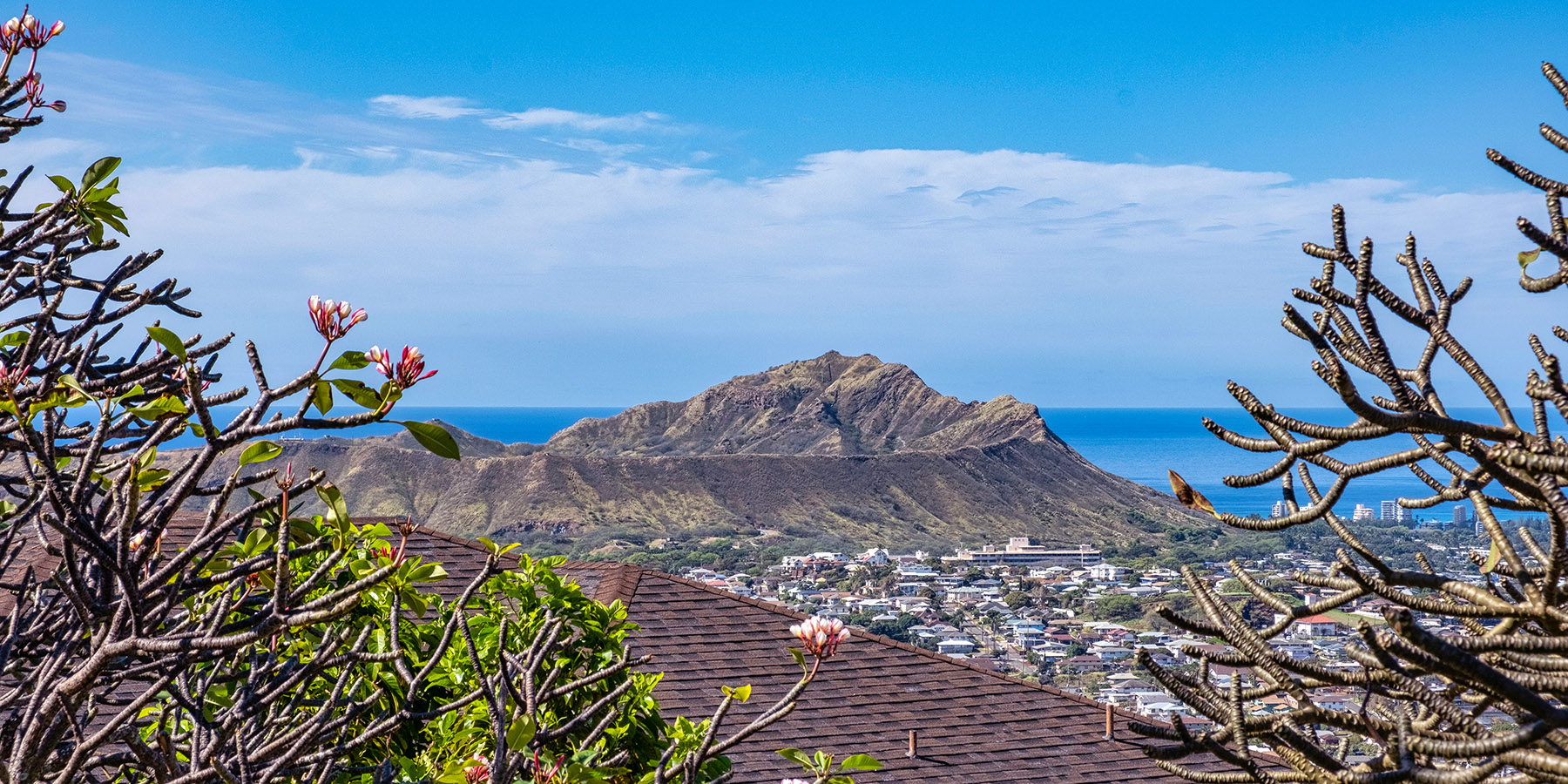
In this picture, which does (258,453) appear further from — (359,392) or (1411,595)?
(1411,595)

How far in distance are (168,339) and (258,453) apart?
11.2 inches

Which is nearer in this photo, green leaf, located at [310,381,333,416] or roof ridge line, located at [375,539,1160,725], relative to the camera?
green leaf, located at [310,381,333,416]

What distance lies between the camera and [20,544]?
265cm

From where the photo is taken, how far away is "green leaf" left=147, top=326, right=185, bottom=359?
6.36 ft

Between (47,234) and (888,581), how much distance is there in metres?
28.0

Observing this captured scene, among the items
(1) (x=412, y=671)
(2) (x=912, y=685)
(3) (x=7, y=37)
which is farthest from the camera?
(2) (x=912, y=685)

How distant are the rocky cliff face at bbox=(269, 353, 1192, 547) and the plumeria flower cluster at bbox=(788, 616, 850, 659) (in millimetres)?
30304

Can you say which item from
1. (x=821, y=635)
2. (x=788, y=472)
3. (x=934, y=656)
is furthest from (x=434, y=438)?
(x=788, y=472)

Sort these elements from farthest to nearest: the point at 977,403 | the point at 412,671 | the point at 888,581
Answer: the point at 977,403 < the point at 888,581 < the point at 412,671

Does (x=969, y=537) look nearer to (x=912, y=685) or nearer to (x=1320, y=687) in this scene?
(x=912, y=685)

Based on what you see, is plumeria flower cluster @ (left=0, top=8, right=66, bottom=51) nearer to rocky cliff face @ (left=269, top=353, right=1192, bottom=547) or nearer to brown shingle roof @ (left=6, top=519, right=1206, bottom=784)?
brown shingle roof @ (left=6, top=519, right=1206, bottom=784)

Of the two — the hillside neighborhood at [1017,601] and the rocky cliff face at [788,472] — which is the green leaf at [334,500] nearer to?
the hillside neighborhood at [1017,601]

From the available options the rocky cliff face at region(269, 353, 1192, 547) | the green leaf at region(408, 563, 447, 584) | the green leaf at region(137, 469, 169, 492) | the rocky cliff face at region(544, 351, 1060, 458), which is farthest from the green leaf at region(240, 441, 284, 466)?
the rocky cliff face at region(544, 351, 1060, 458)

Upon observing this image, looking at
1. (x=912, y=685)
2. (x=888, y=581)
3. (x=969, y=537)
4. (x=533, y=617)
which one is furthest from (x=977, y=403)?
(x=533, y=617)
